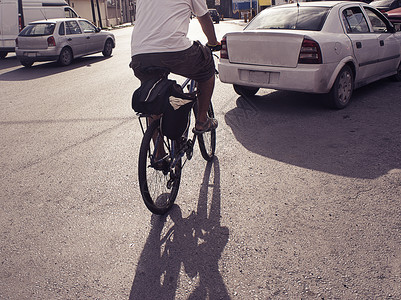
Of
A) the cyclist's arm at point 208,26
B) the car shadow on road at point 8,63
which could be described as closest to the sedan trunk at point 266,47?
the cyclist's arm at point 208,26

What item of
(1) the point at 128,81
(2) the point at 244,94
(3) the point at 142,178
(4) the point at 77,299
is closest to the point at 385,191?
(3) the point at 142,178

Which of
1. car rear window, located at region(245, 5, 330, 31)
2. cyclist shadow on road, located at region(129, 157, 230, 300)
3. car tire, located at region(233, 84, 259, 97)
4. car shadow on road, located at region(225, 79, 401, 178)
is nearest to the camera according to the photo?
cyclist shadow on road, located at region(129, 157, 230, 300)

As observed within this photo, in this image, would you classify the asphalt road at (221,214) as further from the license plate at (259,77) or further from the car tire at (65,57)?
the car tire at (65,57)

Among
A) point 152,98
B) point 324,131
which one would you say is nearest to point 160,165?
point 152,98

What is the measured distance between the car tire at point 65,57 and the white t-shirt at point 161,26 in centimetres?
1129

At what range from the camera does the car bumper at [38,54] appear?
13734mm

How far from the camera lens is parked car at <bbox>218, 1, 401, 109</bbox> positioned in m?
6.19

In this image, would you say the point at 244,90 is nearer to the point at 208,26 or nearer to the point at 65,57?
the point at 208,26

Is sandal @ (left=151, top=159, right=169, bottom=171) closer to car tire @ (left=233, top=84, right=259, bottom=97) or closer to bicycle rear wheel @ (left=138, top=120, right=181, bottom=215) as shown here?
bicycle rear wheel @ (left=138, top=120, right=181, bottom=215)

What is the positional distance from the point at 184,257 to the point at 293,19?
4.91m

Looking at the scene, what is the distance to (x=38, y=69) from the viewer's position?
45.0ft

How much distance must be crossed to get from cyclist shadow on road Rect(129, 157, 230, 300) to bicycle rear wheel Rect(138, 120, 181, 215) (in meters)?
0.13

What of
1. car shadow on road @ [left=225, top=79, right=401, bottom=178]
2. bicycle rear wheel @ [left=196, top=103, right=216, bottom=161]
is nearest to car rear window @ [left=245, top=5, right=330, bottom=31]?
car shadow on road @ [left=225, top=79, right=401, bottom=178]

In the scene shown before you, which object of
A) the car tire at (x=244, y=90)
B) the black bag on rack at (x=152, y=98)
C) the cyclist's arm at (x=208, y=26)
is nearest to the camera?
the black bag on rack at (x=152, y=98)
